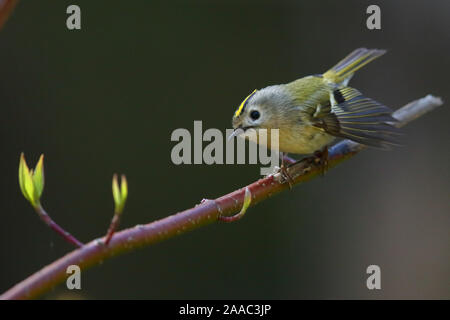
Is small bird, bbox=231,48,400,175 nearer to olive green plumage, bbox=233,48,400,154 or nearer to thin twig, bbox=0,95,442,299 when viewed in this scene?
olive green plumage, bbox=233,48,400,154

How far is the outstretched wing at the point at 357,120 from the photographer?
51.6 inches

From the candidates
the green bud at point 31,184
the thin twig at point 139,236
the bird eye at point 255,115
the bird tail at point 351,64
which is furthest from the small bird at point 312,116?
the green bud at point 31,184

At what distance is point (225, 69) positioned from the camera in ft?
8.45

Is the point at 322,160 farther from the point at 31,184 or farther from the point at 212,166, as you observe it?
the point at 212,166

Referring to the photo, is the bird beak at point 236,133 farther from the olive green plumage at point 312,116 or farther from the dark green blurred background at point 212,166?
the dark green blurred background at point 212,166

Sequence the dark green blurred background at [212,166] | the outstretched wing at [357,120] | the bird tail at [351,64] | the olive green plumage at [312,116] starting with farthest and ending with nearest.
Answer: the dark green blurred background at [212,166] → the bird tail at [351,64] → the olive green plumage at [312,116] → the outstretched wing at [357,120]

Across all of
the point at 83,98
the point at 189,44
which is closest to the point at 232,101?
the point at 189,44

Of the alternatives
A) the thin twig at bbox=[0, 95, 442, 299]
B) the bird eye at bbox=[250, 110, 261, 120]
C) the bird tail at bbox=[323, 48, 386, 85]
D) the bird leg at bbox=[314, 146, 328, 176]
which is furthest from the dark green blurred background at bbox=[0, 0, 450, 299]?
the thin twig at bbox=[0, 95, 442, 299]

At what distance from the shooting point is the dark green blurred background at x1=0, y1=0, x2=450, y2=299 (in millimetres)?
2371

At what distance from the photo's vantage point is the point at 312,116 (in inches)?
63.0

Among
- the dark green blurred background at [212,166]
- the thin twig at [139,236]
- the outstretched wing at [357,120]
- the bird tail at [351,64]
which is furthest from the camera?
the dark green blurred background at [212,166]

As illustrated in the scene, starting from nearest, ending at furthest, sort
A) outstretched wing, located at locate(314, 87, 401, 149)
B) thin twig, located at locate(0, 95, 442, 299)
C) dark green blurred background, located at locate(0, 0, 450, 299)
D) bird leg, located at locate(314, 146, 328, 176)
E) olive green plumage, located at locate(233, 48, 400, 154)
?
thin twig, located at locate(0, 95, 442, 299), bird leg, located at locate(314, 146, 328, 176), outstretched wing, located at locate(314, 87, 401, 149), olive green plumage, located at locate(233, 48, 400, 154), dark green blurred background, located at locate(0, 0, 450, 299)

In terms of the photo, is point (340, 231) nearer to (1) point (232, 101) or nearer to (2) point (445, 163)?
(2) point (445, 163)

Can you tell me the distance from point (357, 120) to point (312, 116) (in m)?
0.14
